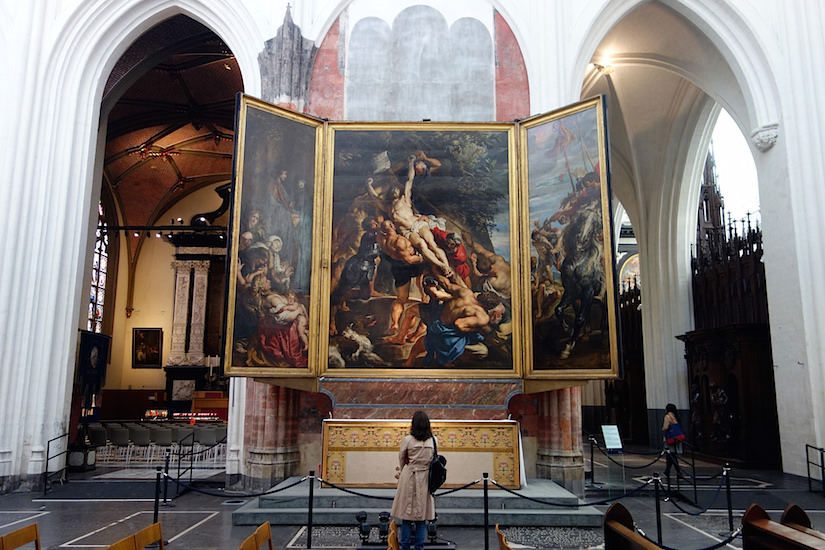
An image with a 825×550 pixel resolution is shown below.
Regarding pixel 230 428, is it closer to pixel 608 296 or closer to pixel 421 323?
pixel 421 323

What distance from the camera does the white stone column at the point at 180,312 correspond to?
2680 centimetres

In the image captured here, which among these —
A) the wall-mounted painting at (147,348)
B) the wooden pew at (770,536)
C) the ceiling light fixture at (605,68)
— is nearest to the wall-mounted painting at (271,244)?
the wooden pew at (770,536)

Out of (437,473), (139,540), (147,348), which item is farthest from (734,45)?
(147,348)

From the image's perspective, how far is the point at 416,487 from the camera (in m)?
6.41

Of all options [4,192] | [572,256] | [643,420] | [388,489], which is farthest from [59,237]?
[643,420]

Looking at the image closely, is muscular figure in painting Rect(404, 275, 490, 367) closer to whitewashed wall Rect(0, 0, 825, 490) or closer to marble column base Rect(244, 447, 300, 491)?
marble column base Rect(244, 447, 300, 491)

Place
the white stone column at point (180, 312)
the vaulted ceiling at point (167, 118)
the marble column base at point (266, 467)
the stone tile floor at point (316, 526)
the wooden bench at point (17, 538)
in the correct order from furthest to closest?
the white stone column at point (180, 312) < the vaulted ceiling at point (167, 118) < the marble column base at point (266, 467) < the stone tile floor at point (316, 526) < the wooden bench at point (17, 538)

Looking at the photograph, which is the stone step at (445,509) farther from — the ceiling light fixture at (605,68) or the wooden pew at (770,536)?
the ceiling light fixture at (605,68)

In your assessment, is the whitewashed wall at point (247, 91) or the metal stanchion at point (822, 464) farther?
the whitewashed wall at point (247, 91)

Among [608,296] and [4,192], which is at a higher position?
[4,192]

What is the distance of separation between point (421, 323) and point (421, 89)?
4.62 meters

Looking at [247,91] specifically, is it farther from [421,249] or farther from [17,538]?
[17,538]

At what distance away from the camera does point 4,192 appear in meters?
11.6

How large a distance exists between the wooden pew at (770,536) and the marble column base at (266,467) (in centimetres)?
797
